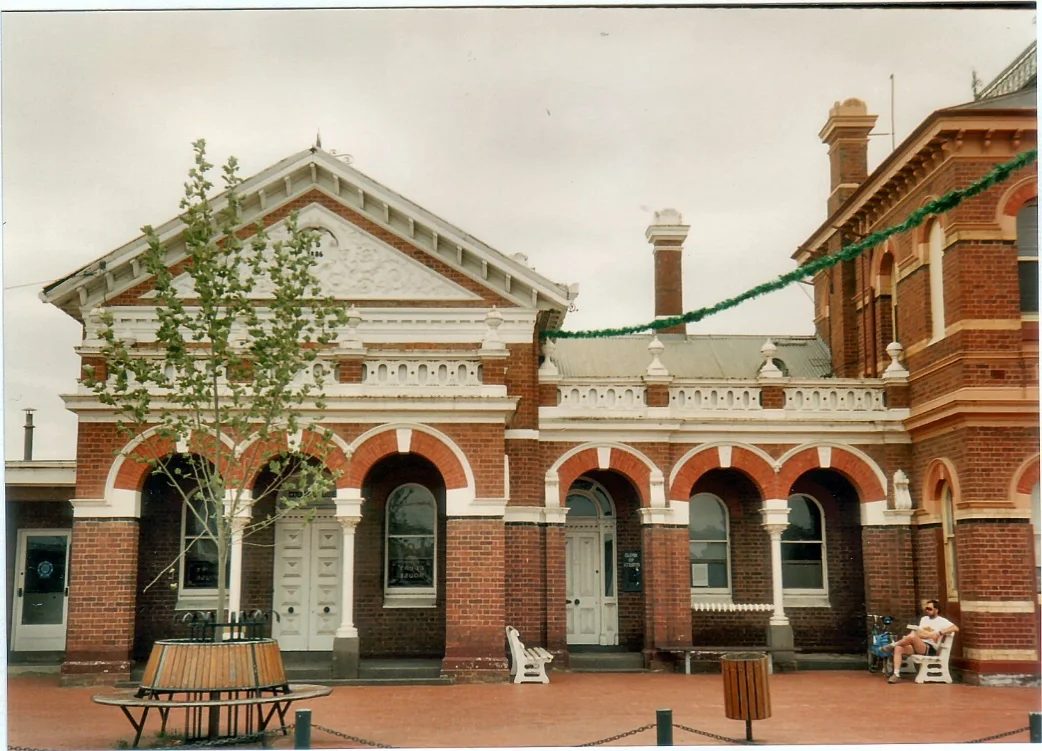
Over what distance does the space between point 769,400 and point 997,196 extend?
4816 millimetres

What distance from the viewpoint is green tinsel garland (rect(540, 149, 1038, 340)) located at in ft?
57.7

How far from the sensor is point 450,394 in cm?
1848

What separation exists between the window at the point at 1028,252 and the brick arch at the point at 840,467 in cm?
A: 380

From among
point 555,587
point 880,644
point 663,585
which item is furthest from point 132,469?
point 880,644

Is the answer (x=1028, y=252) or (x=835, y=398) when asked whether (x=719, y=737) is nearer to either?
(x=835, y=398)

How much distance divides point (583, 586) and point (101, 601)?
7.79 m

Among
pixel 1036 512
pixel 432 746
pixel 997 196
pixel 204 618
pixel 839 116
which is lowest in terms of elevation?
pixel 432 746

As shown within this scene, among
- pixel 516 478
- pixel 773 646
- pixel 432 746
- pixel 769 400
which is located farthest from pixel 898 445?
pixel 432 746

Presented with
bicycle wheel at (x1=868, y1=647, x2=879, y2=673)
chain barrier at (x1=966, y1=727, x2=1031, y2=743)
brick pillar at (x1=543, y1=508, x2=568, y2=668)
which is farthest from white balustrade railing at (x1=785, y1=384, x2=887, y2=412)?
chain barrier at (x1=966, y1=727, x2=1031, y2=743)

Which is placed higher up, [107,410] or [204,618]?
[107,410]

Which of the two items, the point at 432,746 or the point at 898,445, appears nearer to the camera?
the point at 432,746

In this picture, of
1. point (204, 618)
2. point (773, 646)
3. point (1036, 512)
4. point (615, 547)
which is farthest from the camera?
point (615, 547)

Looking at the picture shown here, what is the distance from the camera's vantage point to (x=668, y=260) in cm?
2541

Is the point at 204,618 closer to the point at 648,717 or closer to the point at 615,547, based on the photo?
the point at 648,717
